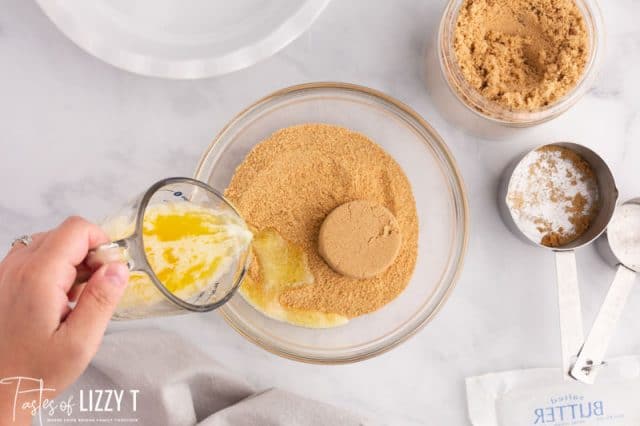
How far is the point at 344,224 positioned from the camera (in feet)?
3.76

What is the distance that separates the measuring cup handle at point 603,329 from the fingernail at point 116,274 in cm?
90

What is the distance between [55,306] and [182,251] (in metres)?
0.22

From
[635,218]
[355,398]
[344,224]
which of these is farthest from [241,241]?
[635,218]

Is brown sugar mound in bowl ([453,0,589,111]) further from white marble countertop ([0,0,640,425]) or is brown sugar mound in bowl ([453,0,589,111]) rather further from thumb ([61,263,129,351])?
thumb ([61,263,129,351])

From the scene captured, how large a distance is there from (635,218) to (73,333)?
1.08 m

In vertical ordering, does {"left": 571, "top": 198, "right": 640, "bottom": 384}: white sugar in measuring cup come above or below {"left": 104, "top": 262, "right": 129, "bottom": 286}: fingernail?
above

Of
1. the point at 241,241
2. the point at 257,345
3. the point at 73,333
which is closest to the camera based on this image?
the point at 73,333

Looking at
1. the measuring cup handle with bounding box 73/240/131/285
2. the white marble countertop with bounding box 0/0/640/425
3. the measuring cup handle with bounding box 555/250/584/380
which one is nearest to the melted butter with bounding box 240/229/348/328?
the white marble countertop with bounding box 0/0/640/425

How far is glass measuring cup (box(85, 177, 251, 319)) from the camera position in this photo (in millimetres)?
861

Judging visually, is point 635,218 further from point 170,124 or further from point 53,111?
point 53,111

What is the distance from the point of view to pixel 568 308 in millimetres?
1253

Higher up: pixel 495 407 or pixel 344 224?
pixel 344 224

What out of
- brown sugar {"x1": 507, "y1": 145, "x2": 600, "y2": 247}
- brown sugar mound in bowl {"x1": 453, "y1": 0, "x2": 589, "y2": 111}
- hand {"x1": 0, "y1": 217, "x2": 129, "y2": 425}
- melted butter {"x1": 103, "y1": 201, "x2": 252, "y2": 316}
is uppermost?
brown sugar mound in bowl {"x1": 453, "y1": 0, "x2": 589, "y2": 111}

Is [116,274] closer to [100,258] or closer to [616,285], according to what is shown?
[100,258]
